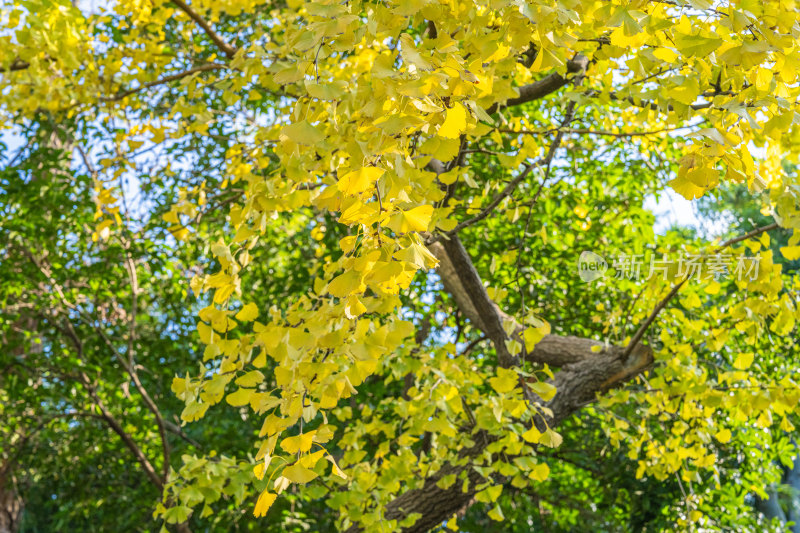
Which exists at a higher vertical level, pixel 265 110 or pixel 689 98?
pixel 265 110

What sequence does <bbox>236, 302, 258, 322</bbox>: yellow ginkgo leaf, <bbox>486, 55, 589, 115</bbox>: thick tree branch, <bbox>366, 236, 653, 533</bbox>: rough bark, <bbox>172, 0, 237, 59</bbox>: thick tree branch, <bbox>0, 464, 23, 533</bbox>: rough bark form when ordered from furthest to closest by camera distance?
1. <bbox>0, 464, 23, 533</bbox>: rough bark
2. <bbox>172, 0, 237, 59</bbox>: thick tree branch
3. <bbox>366, 236, 653, 533</bbox>: rough bark
4. <bbox>486, 55, 589, 115</bbox>: thick tree branch
5. <bbox>236, 302, 258, 322</bbox>: yellow ginkgo leaf

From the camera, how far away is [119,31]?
4.34 metres

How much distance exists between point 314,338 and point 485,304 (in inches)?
71.0

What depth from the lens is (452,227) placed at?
5.49 ft

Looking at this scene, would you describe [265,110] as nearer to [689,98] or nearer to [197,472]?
[197,472]

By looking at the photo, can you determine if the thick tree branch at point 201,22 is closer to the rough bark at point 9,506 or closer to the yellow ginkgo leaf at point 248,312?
the yellow ginkgo leaf at point 248,312

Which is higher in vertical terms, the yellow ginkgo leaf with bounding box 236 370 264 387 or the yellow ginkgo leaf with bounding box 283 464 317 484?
the yellow ginkgo leaf with bounding box 236 370 264 387

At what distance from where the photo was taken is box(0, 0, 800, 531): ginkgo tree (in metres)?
1.17

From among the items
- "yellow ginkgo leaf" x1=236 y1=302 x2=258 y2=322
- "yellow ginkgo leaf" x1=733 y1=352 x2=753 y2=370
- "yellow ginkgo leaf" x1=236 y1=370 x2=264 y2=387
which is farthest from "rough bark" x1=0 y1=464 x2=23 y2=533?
"yellow ginkgo leaf" x1=733 y1=352 x2=753 y2=370

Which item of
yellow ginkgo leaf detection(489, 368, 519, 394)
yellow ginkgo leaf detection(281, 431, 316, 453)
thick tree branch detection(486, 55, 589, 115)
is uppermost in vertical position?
thick tree branch detection(486, 55, 589, 115)

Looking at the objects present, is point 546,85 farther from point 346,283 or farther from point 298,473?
point 298,473

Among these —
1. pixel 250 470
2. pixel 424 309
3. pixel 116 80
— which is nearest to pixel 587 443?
pixel 424 309

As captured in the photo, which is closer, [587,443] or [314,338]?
[314,338]

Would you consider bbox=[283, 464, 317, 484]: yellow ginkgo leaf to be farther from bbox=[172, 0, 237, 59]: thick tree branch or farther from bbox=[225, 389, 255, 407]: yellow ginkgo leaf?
bbox=[172, 0, 237, 59]: thick tree branch
